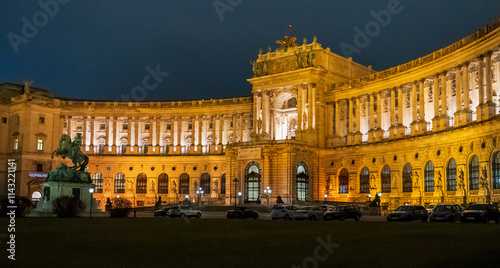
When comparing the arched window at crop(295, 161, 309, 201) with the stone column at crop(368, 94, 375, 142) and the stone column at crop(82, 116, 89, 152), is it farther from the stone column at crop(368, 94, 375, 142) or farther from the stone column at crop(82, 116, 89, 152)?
the stone column at crop(82, 116, 89, 152)

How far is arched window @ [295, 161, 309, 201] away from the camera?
250 ft

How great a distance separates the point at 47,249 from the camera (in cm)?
1681

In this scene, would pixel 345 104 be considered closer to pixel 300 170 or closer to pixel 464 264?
pixel 300 170

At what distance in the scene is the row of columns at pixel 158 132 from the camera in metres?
92.4

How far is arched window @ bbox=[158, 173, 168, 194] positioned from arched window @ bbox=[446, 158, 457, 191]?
1887 inches

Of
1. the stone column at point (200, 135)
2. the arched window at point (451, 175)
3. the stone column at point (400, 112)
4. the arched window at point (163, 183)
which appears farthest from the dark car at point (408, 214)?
the arched window at point (163, 183)

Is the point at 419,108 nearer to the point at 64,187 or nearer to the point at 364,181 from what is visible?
the point at 364,181

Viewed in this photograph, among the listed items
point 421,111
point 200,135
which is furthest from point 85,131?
point 421,111

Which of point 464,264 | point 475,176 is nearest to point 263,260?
point 464,264

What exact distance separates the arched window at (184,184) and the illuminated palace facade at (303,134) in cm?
18

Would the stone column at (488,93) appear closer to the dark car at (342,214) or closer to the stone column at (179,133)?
the dark car at (342,214)

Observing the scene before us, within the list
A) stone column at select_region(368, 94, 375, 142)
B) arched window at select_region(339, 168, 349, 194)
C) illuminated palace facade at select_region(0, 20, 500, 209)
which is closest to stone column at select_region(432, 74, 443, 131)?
illuminated palace facade at select_region(0, 20, 500, 209)

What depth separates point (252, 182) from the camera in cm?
7781

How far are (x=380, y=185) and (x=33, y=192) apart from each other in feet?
176
